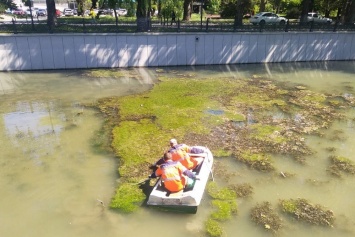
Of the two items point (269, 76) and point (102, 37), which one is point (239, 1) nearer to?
point (269, 76)

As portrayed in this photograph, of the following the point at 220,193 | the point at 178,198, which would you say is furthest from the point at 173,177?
the point at 220,193

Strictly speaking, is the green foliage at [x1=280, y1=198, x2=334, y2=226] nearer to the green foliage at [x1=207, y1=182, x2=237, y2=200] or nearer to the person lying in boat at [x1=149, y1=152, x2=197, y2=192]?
the green foliage at [x1=207, y1=182, x2=237, y2=200]

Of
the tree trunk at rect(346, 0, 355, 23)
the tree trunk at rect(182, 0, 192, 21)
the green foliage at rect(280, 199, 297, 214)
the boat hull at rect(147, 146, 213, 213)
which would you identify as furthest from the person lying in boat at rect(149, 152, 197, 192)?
the tree trunk at rect(182, 0, 192, 21)

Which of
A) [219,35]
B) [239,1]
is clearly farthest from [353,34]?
[219,35]

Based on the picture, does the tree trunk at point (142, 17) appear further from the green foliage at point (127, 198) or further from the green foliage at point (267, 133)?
the green foliage at point (127, 198)

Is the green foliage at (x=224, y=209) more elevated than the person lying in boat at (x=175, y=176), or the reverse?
the person lying in boat at (x=175, y=176)

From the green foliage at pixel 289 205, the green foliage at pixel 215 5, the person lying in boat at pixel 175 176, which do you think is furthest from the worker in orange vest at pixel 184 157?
the green foliage at pixel 215 5

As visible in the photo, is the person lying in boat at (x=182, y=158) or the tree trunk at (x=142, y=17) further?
the tree trunk at (x=142, y=17)
